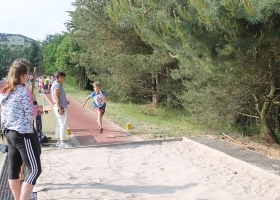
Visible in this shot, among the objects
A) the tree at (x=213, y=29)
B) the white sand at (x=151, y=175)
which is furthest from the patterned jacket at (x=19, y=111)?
the tree at (x=213, y=29)

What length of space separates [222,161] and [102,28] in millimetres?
11782

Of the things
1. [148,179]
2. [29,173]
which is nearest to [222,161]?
[148,179]

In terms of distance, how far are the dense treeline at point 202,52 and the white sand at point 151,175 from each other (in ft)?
7.08

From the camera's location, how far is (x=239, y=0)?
5.43m

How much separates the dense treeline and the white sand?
2159mm

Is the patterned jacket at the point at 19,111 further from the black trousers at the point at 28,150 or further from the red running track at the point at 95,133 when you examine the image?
the red running track at the point at 95,133

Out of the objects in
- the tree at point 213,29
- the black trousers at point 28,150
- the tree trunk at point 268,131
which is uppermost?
the tree at point 213,29

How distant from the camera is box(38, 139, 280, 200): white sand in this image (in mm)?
4750

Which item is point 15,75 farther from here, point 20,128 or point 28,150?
point 28,150

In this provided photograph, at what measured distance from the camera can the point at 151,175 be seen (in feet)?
18.5

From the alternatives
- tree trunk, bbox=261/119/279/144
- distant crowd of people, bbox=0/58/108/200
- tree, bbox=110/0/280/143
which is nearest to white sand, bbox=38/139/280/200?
distant crowd of people, bbox=0/58/108/200

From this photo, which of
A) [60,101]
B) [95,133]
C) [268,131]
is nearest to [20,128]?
[60,101]

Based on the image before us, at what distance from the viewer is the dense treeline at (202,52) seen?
592 centimetres

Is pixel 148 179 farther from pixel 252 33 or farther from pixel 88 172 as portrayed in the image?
pixel 252 33
